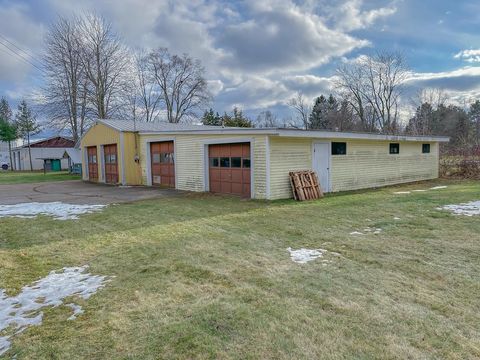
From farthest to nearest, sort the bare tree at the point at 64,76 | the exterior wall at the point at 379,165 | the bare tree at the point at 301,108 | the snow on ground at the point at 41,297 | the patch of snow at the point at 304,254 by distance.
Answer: the bare tree at the point at 301,108 < the bare tree at the point at 64,76 < the exterior wall at the point at 379,165 < the patch of snow at the point at 304,254 < the snow on ground at the point at 41,297

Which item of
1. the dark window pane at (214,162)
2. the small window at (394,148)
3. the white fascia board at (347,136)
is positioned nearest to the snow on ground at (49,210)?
the dark window pane at (214,162)

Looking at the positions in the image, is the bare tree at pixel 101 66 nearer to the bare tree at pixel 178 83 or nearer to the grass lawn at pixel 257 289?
the bare tree at pixel 178 83

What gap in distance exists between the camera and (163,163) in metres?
15.9

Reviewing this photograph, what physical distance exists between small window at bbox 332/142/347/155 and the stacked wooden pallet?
6.20 feet

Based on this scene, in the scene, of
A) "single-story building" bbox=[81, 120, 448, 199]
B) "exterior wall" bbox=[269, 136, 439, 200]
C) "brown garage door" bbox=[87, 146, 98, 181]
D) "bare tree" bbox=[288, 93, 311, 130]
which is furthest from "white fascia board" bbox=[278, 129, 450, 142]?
"bare tree" bbox=[288, 93, 311, 130]

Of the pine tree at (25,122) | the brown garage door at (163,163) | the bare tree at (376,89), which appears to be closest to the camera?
the brown garage door at (163,163)

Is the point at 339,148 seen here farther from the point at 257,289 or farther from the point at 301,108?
the point at 301,108

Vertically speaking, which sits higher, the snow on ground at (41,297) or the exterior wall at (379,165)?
the exterior wall at (379,165)

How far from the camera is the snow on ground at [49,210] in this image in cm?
887

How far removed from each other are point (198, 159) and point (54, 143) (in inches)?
1411

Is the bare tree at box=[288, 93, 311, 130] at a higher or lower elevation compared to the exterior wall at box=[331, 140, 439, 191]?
higher

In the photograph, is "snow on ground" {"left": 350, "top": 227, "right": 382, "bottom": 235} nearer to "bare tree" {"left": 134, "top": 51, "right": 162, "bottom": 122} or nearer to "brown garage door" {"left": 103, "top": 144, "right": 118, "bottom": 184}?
"brown garage door" {"left": 103, "top": 144, "right": 118, "bottom": 184}

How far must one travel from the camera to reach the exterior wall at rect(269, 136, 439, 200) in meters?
11.3

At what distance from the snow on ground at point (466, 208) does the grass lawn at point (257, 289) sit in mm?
631
